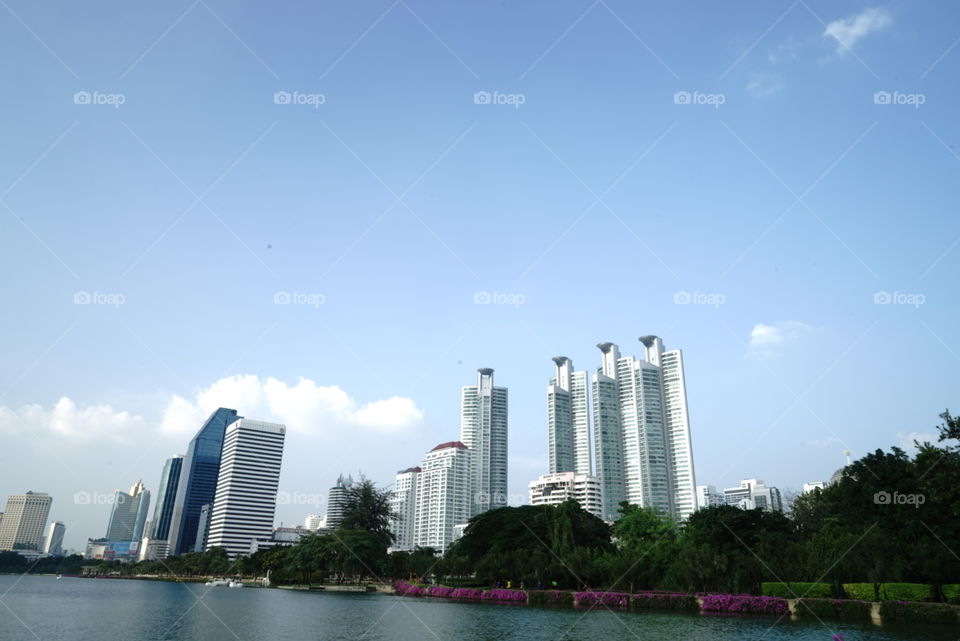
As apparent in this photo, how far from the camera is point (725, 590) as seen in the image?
4397 centimetres

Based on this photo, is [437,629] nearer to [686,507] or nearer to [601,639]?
[601,639]

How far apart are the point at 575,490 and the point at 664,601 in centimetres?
10924

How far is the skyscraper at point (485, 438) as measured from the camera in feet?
578

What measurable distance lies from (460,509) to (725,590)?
458 ft

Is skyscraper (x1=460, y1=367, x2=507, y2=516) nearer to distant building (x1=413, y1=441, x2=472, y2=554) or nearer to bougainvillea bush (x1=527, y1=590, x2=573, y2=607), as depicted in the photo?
distant building (x1=413, y1=441, x2=472, y2=554)

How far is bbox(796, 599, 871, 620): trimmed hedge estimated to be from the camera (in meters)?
34.3

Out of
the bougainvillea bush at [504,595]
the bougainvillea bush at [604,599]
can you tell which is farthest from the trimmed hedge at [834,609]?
the bougainvillea bush at [504,595]

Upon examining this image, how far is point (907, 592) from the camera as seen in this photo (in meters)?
34.7

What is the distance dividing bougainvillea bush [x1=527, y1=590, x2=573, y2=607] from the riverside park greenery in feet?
12.4

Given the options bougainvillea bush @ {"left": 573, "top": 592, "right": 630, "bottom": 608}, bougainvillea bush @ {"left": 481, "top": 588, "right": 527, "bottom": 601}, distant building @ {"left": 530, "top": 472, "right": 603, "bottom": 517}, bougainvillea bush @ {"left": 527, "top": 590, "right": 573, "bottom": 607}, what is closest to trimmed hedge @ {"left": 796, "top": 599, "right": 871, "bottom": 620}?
bougainvillea bush @ {"left": 573, "top": 592, "right": 630, "bottom": 608}

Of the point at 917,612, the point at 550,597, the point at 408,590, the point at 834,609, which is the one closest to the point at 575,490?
the point at 408,590

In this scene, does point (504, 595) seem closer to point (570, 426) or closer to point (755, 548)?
point (755, 548)

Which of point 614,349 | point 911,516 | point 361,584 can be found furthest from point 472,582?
point 614,349

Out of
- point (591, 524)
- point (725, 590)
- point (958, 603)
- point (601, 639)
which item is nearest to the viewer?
point (601, 639)
